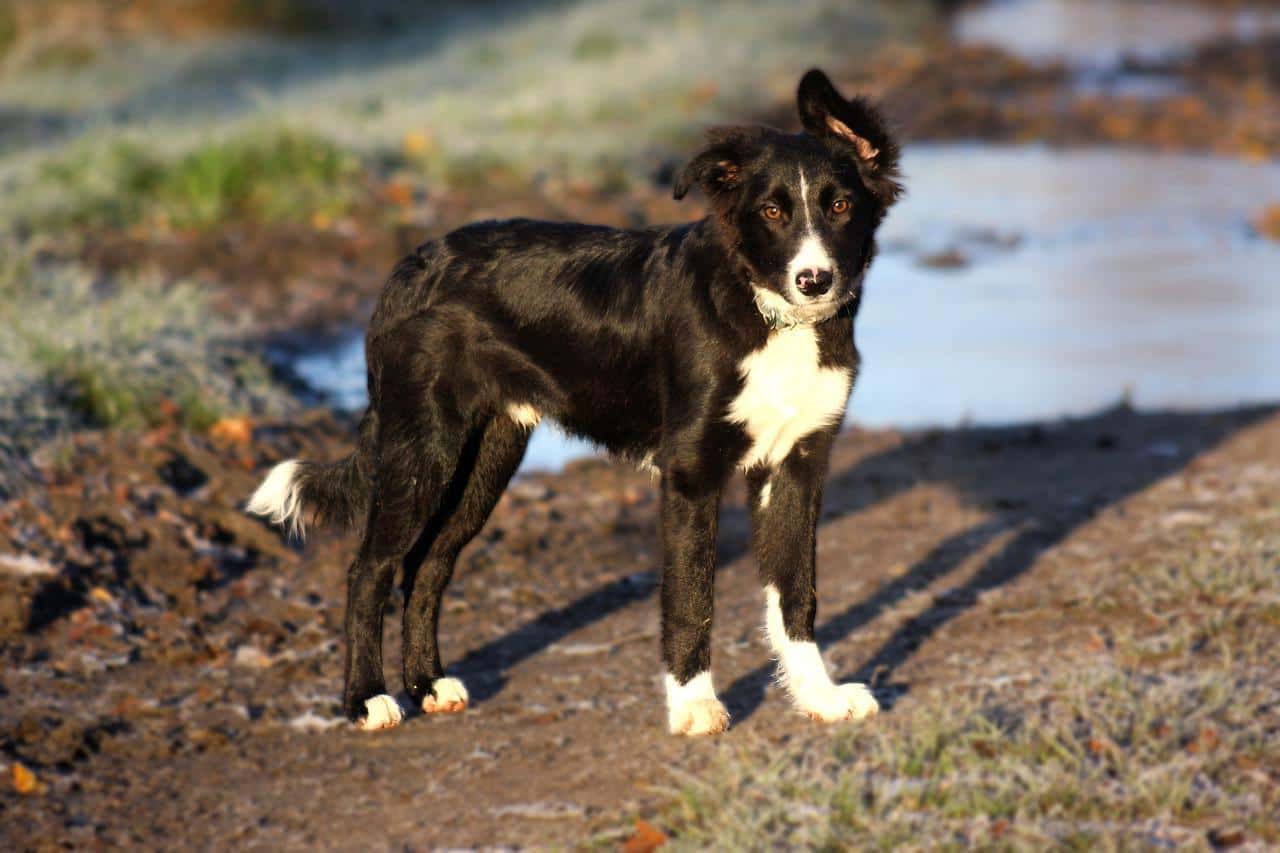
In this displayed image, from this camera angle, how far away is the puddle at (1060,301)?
988 cm

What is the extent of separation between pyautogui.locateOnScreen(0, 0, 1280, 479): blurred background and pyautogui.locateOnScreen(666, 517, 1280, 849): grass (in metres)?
1.74

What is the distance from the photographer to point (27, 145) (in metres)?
15.7

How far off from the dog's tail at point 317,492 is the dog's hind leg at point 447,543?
26cm

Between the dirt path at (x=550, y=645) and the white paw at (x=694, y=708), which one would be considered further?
the white paw at (x=694, y=708)

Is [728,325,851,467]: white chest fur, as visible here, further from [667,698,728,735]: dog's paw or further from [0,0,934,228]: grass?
[0,0,934,228]: grass

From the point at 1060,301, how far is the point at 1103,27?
71.1 feet

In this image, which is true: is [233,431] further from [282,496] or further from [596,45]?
[596,45]

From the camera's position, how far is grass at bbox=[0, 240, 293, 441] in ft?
26.2

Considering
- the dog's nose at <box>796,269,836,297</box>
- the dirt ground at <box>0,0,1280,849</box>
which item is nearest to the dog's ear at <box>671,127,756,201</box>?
the dog's nose at <box>796,269,836,297</box>

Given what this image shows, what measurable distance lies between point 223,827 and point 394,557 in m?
1.06

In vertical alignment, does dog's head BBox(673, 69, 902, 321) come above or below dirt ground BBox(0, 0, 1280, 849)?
above

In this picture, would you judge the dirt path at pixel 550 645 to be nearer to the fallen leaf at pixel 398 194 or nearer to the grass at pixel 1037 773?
the grass at pixel 1037 773

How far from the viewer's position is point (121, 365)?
27.2 ft

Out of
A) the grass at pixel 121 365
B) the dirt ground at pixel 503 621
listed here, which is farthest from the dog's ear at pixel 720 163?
the grass at pixel 121 365
